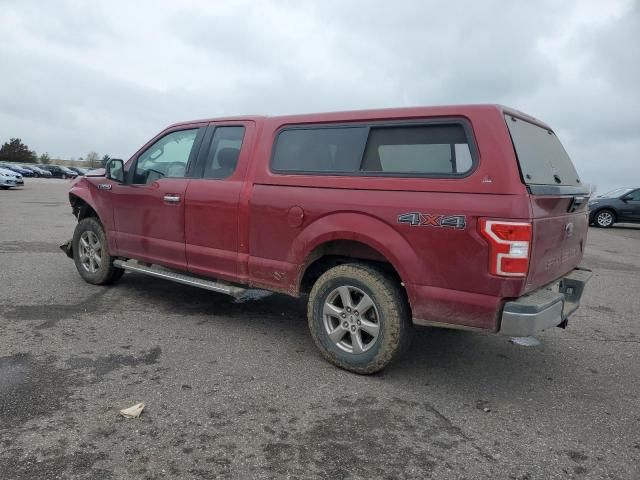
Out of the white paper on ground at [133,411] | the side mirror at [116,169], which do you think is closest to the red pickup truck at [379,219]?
the side mirror at [116,169]

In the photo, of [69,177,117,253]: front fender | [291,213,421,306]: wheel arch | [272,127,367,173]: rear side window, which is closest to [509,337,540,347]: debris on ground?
[291,213,421,306]: wheel arch

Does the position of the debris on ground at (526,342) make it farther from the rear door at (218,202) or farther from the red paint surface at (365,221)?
the rear door at (218,202)

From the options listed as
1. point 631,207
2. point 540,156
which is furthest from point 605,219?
point 540,156

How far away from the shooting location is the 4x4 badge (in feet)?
→ 10.5

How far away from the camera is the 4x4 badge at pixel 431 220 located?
3189 millimetres

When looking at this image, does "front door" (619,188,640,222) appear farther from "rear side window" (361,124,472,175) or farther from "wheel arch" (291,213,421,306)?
"rear side window" (361,124,472,175)

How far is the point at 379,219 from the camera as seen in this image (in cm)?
355

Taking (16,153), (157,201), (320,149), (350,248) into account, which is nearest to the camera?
(350,248)

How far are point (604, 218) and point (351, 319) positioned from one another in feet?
61.2

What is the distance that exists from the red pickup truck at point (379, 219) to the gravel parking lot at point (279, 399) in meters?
0.47

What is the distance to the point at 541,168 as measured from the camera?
3617 mm

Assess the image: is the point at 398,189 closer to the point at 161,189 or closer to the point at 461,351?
the point at 461,351

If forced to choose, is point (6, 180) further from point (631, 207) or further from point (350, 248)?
point (631, 207)

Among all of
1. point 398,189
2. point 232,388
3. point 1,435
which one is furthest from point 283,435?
point 398,189
